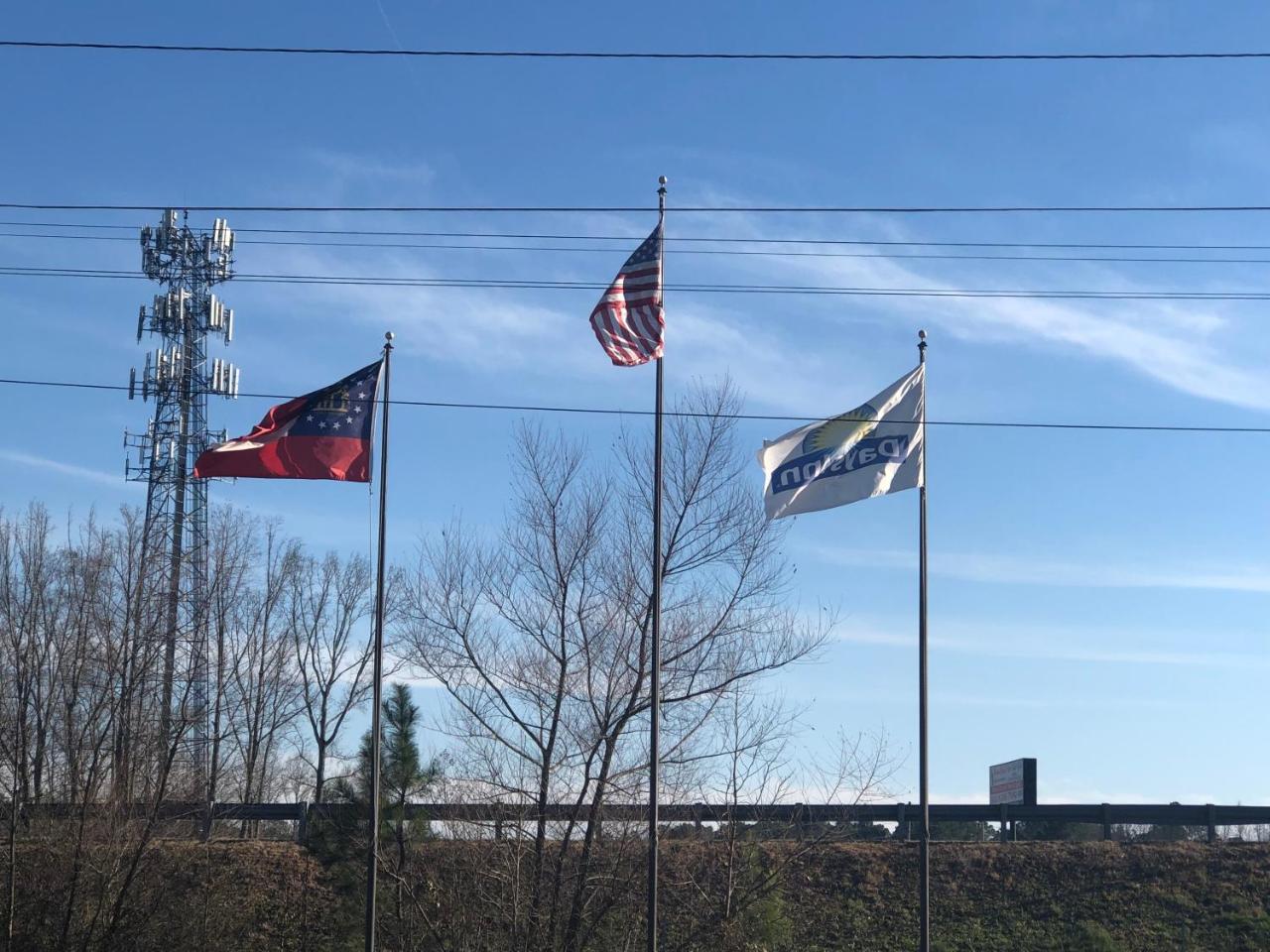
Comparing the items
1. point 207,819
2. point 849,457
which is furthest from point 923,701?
point 207,819

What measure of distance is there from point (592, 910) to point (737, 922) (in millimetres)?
2603

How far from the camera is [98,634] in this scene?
34531 mm

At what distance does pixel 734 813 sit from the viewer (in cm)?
2648

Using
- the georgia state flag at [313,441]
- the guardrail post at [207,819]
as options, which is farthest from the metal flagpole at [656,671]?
the guardrail post at [207,819]

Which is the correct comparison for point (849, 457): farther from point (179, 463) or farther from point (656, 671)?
point (179, 463)

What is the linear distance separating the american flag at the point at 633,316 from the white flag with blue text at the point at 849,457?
82.4 inches

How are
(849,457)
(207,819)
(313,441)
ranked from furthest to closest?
(207,819) → (313,441) → (849,457)

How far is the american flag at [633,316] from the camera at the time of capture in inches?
773

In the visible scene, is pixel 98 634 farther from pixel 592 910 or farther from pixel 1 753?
pixel 592 910

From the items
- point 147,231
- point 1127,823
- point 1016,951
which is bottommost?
point 1016,951

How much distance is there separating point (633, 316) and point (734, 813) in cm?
1068

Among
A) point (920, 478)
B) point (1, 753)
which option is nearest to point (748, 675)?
point (920, 478)

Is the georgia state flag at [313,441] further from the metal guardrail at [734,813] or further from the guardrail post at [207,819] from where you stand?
the guardrail post at [207,819]

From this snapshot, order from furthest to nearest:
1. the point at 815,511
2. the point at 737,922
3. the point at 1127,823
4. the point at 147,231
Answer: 1. the point at 147,231
2. the point at 1127,823
3. the point at 737,922
4. the point at 815,511
